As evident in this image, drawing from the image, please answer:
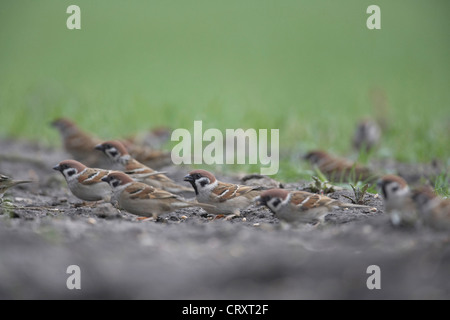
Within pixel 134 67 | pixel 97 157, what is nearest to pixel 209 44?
pixel 134 67

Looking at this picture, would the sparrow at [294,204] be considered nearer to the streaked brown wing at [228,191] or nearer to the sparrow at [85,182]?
the streaked brown wing at [228,191]

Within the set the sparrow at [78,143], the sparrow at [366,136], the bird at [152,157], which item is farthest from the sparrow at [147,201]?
the sparrow at [366,136]

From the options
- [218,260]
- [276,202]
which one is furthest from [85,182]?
[218,260]

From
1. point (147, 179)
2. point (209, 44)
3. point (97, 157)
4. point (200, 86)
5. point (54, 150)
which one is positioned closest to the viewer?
point (147, 179)

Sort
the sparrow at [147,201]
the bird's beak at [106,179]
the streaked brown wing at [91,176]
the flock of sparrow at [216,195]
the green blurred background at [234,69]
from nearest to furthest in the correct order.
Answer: the flock of sparrow at [216,195] → the sparrow at [147,201] → the bird's beak at [106,179] → the streaked brown wing at [91,176] → the green blurred background at [234,69]

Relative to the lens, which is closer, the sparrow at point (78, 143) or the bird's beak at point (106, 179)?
the bird's beak at point (106, 179)
